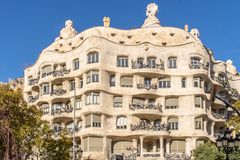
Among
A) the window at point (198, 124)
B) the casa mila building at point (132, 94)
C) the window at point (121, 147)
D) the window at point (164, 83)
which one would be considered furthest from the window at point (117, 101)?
the window at point (198, 124)

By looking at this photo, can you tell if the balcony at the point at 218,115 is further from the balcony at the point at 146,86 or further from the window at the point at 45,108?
the window at the point at 45,108

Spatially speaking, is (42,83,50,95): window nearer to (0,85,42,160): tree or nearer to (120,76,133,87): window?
(120,76,133,87): window

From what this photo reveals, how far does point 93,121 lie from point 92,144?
9.07 ft

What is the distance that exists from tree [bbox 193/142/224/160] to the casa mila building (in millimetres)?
4859

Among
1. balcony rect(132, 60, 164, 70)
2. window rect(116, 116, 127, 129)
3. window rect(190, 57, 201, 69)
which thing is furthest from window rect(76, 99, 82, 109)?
window rect(190, 57, 201, 69)

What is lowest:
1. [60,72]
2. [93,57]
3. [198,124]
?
[198,124]

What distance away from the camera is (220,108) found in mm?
74062

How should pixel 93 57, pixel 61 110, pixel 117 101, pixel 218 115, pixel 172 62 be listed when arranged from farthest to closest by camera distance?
pixel 218 115
pixel 172 62
pixel 61 110
pixel 117 101
pixel 93 57

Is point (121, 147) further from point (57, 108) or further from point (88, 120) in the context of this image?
point (57, 108)

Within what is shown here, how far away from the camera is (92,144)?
208ft

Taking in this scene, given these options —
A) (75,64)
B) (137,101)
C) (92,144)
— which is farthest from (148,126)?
(75,64)

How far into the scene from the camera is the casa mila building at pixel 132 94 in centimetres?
6475

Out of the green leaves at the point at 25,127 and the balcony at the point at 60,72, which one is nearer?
the green leaves at the point at 25,127

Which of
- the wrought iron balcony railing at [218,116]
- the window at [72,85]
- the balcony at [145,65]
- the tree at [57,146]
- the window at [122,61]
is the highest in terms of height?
the window at [122,61]
